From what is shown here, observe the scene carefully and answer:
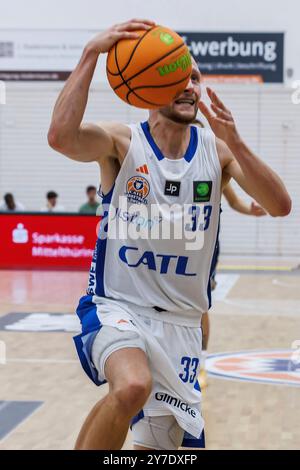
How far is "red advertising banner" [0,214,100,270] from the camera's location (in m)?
15.6

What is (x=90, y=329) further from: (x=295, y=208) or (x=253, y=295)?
(x=295, y=208)

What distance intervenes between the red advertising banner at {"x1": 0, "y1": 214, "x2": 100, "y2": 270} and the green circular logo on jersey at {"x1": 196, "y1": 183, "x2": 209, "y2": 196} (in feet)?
38.9

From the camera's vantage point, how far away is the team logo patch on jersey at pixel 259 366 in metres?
7.10

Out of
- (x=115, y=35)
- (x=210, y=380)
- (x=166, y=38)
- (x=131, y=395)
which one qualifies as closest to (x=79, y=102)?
(x=115, y=35)

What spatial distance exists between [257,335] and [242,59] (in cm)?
1286

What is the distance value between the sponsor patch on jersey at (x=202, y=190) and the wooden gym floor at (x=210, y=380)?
1985 millimetres

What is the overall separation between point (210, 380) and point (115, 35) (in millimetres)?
4190

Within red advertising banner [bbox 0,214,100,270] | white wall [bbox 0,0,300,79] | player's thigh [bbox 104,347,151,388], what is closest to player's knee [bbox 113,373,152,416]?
player's thigh [bbox 104,347,151,388]

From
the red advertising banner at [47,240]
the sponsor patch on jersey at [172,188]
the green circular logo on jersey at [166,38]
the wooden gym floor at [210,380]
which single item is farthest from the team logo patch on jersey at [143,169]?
the red advertising banner at [47,240]

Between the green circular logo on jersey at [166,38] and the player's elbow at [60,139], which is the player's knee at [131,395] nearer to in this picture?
the player's elbow at [60,139]

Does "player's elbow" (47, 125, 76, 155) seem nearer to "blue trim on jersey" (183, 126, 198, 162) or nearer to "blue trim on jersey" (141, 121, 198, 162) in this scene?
"blue trim on jersey" (141, 121, 198, 162)

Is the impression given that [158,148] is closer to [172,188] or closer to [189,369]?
[172,188]

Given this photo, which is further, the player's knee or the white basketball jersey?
the white basketball jersey
